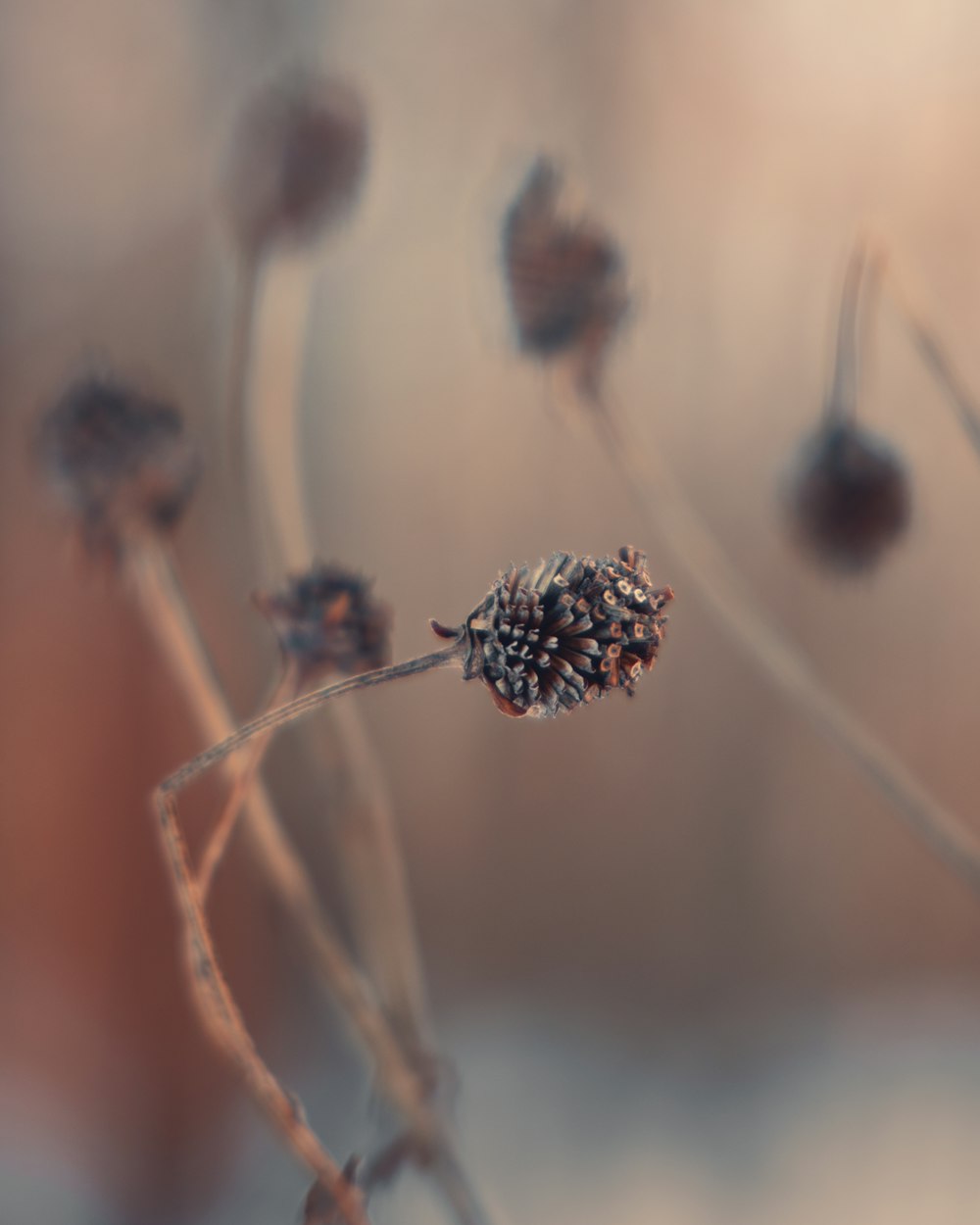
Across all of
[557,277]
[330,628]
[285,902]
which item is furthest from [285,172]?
[285,902]

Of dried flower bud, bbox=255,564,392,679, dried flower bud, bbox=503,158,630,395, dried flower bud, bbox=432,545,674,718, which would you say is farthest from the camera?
dried flower bud, bbox=503,158,630,395

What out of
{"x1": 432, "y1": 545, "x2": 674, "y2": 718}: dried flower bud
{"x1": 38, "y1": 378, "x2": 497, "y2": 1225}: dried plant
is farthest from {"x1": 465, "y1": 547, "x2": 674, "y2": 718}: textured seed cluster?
{"x1": 38, "y1": 378, "x2": 497, "y2": 1225}: dried plant

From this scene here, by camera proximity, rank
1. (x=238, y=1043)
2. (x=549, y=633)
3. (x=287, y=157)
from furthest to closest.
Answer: (x=287, y=157) < (x=238, y=1043) < (x=549, y=633)

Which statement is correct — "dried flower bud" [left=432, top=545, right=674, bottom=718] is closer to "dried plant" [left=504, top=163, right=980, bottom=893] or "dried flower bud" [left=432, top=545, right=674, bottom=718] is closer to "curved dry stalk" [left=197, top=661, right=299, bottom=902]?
"curved dry stalk" [left=197, top=661, right=299, bottom=902]

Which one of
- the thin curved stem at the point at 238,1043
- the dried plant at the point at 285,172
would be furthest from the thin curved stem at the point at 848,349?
the thin curved stem at the point at 238,1043

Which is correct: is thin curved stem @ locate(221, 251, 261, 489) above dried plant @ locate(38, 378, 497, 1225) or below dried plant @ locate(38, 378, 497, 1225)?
above

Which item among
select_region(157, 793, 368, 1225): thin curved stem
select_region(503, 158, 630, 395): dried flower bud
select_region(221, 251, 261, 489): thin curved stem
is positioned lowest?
select_region(157, 793, 368, 1225): thin curved stem

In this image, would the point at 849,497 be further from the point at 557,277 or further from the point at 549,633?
the point at 549,633
